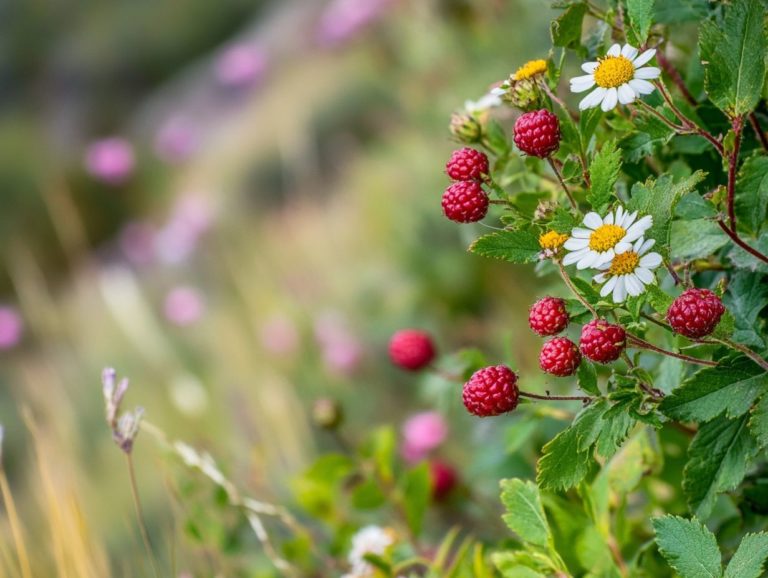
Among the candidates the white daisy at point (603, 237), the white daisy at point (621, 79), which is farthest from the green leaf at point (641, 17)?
the white daisy at point (603, 237)

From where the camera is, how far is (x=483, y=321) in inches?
84.0

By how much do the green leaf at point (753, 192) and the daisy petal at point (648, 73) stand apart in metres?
0.10

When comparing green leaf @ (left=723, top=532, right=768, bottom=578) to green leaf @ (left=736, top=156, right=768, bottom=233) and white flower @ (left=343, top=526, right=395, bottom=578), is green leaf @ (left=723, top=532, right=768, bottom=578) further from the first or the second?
white flower @ (left=343, top=526, right=395, bottom=578)

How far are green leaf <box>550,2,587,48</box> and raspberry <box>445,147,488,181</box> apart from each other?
117mm

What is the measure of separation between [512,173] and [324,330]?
1755 millimetres

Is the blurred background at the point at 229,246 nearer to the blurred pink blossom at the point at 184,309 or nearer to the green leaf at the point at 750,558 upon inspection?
the blurred pink blossom at the point at 184,309

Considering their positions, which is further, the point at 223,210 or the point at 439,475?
the point at 223,210

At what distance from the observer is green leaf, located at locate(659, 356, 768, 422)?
1.83ft

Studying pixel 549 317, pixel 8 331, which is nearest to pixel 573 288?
pixel 549 317

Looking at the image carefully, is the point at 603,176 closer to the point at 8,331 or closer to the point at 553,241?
the point at 553,241

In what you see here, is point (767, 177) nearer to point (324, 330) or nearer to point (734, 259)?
Answer: point (734, 259)

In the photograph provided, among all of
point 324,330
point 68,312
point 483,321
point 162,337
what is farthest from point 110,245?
point 483,321

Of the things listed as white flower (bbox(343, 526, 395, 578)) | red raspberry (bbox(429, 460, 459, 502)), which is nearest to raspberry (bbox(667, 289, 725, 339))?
white flower (bbox(343, 526, 395, 578))

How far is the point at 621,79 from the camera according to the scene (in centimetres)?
55
